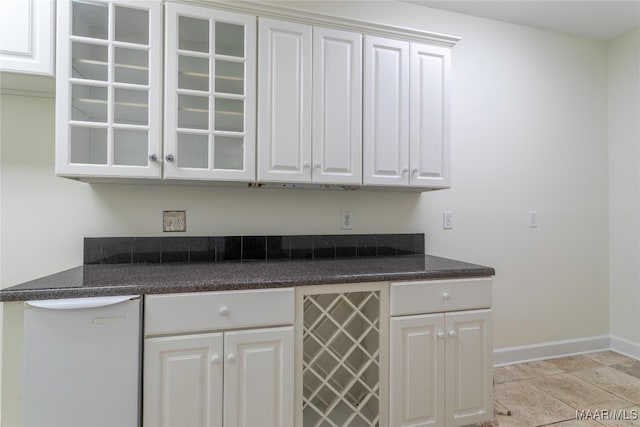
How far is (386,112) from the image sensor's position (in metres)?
1.92

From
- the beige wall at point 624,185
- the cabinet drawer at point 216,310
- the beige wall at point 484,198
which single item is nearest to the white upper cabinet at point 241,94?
the beige wall at point 484,198

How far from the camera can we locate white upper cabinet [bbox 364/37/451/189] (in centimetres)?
190

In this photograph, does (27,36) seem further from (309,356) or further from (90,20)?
(309,356)

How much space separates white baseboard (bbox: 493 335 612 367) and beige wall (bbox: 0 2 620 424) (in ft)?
0.15

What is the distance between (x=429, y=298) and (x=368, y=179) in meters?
0.72

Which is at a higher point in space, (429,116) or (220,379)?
(429,116)

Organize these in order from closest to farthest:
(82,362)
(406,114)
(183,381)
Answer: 1. (82,362)
2. (183,381)
3. (406,114)

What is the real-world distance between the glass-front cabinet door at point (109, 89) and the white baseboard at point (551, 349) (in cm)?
267

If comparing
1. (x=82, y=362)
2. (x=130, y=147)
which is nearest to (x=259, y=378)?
(x=82, y=362)

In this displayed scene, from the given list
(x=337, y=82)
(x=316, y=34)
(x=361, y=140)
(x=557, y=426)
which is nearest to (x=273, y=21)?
(x=316, y=34)

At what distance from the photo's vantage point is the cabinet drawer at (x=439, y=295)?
1.62 metres

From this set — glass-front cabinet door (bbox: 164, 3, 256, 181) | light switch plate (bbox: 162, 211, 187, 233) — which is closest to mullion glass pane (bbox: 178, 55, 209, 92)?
glass-front cabinet door (bbox: 164, 3, 256, 181)

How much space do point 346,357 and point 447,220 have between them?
128cm

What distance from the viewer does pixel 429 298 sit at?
166 centimetres
